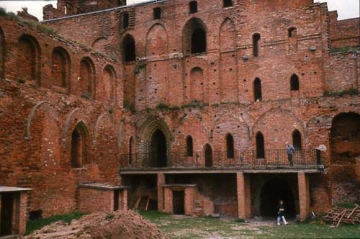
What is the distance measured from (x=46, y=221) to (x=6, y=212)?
248 cm

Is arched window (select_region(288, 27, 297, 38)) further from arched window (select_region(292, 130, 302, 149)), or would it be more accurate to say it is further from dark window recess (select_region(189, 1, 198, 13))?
dark window recess (select_region(189, 1, 198, 13))

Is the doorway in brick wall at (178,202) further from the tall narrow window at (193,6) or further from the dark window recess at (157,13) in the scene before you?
the dark window recess at (157,13)

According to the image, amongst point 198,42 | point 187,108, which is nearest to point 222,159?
point 187,108

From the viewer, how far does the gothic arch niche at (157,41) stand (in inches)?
968

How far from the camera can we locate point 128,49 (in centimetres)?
2664

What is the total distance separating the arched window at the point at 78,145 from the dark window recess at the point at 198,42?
30.7 feet

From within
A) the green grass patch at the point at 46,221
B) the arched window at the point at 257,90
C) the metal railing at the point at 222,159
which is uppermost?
the arched window at the point at 257,90

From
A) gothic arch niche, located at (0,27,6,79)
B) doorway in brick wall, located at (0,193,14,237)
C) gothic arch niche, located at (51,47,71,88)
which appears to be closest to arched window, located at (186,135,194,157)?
gothic arch niche, located at (51,47,71,88)

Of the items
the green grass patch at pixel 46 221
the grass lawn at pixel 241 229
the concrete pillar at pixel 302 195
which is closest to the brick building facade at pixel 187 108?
the concrete pillar at pixel 302 195

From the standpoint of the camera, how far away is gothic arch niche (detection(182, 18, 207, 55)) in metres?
24.2

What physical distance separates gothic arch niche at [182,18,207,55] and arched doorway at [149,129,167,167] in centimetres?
510

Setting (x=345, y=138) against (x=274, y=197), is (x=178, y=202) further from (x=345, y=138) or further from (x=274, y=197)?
(x=345, y=138)

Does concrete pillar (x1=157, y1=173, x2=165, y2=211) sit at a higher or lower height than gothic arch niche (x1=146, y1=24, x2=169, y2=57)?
lower

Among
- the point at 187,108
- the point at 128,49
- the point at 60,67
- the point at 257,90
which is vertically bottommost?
the point at 187,108
